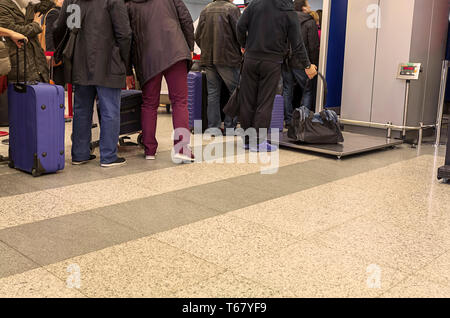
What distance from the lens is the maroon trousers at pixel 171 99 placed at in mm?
4188

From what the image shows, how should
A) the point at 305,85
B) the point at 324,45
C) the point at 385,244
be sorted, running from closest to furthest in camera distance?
the point at 385,244, the point at 324,45, the point at 305,85

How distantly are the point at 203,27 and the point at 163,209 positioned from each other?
315cm

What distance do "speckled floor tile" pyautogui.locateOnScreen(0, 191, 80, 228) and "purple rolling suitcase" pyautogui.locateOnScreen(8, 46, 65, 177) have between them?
1.63 ft

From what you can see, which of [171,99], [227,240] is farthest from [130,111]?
[227,240]

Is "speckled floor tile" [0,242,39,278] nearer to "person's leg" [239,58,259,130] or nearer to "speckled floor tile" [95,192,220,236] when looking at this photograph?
"speckled floor tile" [95,192,220,236]

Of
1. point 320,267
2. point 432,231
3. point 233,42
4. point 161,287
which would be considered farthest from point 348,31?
point 161,287

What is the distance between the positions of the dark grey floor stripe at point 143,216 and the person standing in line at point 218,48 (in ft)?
5.73

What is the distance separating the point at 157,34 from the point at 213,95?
67.0 inches

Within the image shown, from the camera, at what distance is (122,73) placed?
3.94m

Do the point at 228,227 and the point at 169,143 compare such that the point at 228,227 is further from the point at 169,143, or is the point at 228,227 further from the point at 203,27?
the point at 203,27

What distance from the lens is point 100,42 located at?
3.84m

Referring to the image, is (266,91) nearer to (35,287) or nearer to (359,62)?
(359,62)

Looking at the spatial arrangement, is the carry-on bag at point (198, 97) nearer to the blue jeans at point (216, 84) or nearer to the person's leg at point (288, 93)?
the blue jeans at point (216, 84)

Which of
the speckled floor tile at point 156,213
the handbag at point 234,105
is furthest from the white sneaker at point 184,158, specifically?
the speckled floor tile at point 156,213
